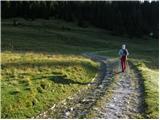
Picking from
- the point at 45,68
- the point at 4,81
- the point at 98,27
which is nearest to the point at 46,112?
the point at 4,81

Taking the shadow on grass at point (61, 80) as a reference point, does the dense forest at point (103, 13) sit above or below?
below

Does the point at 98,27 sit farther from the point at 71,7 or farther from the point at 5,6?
the point at 5,6

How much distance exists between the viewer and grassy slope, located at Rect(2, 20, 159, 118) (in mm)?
33894

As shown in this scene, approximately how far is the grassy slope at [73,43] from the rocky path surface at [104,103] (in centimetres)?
75

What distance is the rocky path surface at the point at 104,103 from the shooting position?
17.1 m

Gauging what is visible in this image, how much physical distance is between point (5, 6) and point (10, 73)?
9772 cm

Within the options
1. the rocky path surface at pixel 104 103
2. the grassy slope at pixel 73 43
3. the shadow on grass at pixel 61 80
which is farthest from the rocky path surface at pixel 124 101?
the shadow on grass at pixel 61 80

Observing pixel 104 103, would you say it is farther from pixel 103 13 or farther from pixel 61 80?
pixel 103 13

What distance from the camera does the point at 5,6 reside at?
119 m

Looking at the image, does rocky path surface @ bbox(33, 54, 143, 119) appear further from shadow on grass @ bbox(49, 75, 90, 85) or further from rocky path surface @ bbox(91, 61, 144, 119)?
shadow on grass @ bbox(49, 75, 90, 85)

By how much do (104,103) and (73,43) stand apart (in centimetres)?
6801

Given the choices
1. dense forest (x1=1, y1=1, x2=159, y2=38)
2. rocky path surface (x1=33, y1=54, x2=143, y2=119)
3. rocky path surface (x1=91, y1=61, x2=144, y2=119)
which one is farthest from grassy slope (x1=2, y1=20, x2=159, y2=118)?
dense forest (x1=1, y1=1, x2=159, y2=38)

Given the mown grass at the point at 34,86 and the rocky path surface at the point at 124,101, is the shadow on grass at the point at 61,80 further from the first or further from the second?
the rocky path surface at the point at 124,101

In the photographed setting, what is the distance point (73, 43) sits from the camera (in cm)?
8681
